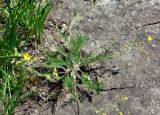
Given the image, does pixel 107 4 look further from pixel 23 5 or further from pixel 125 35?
pixel 23 5

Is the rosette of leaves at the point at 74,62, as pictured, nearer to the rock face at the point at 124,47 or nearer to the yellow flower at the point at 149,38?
the rock face at the point at 124,47

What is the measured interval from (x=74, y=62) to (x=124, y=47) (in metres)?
0.39

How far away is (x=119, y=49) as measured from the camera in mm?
2553

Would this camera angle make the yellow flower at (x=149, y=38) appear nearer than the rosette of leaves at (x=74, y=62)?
No

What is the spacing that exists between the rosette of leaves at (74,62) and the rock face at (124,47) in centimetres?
10

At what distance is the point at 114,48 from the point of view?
256cm

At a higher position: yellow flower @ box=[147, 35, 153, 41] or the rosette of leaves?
yellow flower @ box=[147, 35, 153, 41]

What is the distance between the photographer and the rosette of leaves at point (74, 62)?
2.30m

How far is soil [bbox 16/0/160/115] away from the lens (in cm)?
226

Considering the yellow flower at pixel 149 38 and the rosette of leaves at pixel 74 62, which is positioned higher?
the yellow flower at pixel 149 38

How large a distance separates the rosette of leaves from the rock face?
98 millimetres

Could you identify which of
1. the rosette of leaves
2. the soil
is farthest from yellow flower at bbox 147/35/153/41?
the rosette of leaves

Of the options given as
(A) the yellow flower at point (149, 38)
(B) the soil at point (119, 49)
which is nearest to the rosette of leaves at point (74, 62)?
(B) the soil at point (119, 49)

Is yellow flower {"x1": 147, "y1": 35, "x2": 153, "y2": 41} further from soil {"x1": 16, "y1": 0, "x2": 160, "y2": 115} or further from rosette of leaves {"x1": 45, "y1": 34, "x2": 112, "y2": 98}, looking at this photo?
rosette of leaves {"x1": 45, "y1": 34, "x2": 112, "y2": 98}
